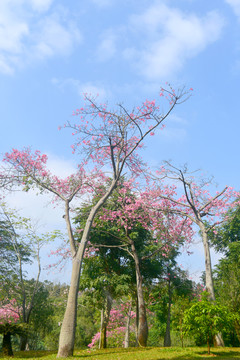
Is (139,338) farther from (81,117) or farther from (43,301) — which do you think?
(81,117)

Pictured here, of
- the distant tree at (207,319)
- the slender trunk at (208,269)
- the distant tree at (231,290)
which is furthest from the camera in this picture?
the distant tree at (231,290)

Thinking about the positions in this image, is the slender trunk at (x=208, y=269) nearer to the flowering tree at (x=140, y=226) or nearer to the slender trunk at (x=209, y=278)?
the slender trunk at (x=209, y=278)

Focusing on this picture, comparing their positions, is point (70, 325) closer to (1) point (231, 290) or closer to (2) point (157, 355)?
(2) point (157, 355)

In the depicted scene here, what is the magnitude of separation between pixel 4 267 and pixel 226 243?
26239 mm

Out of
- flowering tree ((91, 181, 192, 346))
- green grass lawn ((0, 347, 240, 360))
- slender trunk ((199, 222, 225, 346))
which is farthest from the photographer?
flowering tree ((91, 181, 192, 346))

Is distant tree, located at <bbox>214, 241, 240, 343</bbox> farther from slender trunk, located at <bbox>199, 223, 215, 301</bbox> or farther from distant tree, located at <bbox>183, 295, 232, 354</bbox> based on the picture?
distant tree, located at <bbox>183, 295, 232, 354</bbox>

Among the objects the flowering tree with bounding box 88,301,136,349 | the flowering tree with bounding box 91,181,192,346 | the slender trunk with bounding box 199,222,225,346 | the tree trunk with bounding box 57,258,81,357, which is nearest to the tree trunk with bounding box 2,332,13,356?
the tree trunk with bounding box 57,258,81,357

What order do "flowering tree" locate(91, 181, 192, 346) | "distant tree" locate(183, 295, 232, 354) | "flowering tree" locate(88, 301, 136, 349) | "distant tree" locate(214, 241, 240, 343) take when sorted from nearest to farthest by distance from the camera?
1. "distant tree" locate(183, 295, 232, 354)
2. "distant tree" locate(214, 241, 240, 343)
3. "flowering tree" locate(91, 181, 192, 346)
4. "flowering tree" locate(88, 301, 136, 349)

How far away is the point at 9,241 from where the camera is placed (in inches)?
1003

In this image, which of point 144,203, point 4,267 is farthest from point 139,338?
point 4,267

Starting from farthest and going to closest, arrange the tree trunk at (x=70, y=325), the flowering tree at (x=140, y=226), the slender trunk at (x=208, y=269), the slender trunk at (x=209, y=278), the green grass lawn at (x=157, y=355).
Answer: the flowering tree at (x=140, y=226)
the slender trunk at (x=208, y=269)
the slender trunk at (x=209, y=278)
the green grass lawn at (x=157, y=355)
the tree trunk at (x=70, y=325)

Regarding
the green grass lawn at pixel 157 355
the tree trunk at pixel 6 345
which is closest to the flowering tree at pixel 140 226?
the green grass lawn at pixel 157 355

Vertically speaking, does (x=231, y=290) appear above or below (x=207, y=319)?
above

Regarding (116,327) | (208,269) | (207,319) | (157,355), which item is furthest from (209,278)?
(116,327)
